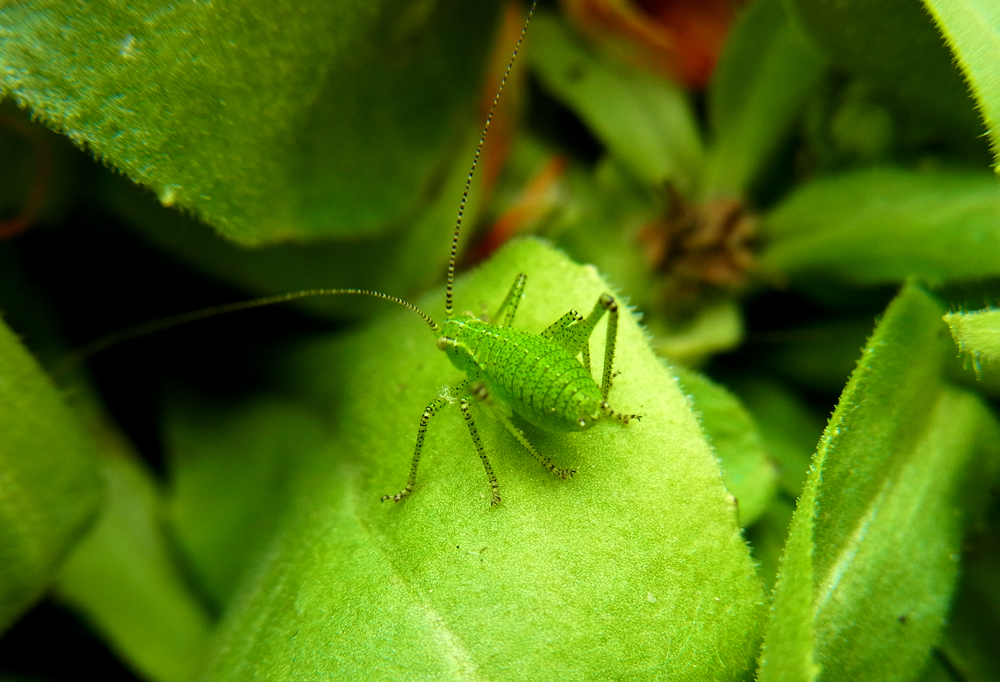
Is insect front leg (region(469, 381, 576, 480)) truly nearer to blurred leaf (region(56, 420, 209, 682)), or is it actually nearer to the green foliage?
the green foliage

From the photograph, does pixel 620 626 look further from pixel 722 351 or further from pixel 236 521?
pixel 236 521

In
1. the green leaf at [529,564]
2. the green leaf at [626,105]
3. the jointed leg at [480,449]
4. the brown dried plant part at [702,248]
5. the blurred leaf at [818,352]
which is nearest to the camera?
the green leaf at [529,564]

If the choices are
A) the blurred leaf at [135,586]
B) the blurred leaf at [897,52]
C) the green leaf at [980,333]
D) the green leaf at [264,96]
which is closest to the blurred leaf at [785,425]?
the green leaf at [980,333]

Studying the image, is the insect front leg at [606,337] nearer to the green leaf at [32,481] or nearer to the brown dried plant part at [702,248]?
the brown dried plant part at [702,248]

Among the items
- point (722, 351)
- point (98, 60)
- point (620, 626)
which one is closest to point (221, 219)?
point (98, 60)

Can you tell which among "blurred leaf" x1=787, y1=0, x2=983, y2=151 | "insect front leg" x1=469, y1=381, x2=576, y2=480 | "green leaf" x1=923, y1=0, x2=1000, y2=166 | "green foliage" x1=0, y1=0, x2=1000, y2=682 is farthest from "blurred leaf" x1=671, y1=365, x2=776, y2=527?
"blurred leaf" x1=787, y1=0, x2=983, y2=151

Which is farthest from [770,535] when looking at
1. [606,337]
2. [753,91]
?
[753,91]
